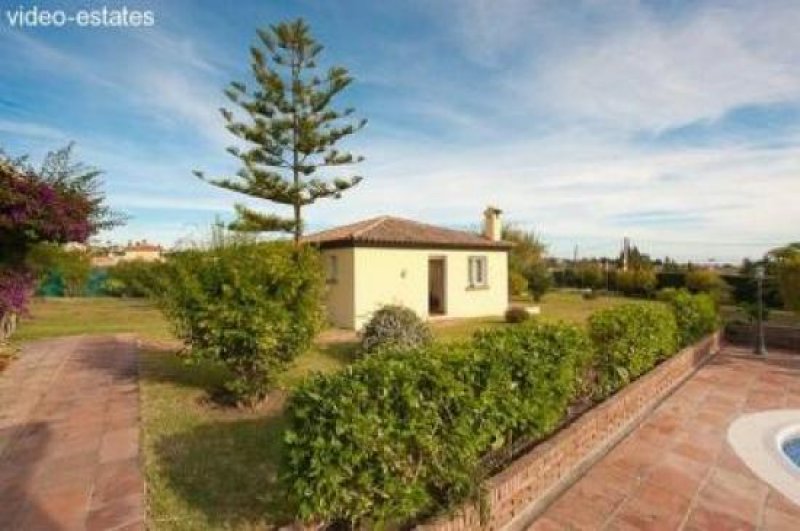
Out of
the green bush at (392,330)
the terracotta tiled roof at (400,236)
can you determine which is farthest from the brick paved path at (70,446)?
the terracotta tiled roof at (400,236)

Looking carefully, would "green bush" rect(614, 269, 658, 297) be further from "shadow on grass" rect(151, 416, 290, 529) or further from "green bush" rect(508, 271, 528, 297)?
"shadow on grass" rect(151, 416, 290, 529)

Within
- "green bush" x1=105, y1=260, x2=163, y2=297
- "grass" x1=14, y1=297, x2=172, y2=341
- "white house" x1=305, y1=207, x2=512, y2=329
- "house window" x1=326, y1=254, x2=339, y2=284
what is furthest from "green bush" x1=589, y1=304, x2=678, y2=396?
"green bush" x1=105, y1=260, x2=163, y2=297

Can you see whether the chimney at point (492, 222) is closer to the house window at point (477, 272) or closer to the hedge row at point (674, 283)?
the house window at point (477, 272)

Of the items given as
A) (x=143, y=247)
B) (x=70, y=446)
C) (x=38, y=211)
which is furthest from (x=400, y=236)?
(x=143, y=247)

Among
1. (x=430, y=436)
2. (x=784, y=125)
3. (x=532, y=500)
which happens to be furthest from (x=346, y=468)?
(x=784, y=125)

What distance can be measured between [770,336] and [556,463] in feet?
37.5

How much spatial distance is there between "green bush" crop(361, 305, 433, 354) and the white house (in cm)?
394

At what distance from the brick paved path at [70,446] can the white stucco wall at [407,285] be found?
7.60 metres

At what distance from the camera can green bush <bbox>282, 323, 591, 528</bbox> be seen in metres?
2.99

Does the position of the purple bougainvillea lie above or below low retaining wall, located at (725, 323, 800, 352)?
above

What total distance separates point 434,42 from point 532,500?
10174 mm

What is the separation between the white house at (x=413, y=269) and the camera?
1603 cm

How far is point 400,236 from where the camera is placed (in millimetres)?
17125

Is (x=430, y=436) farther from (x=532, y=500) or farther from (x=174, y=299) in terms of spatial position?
(x=174, y=299)
